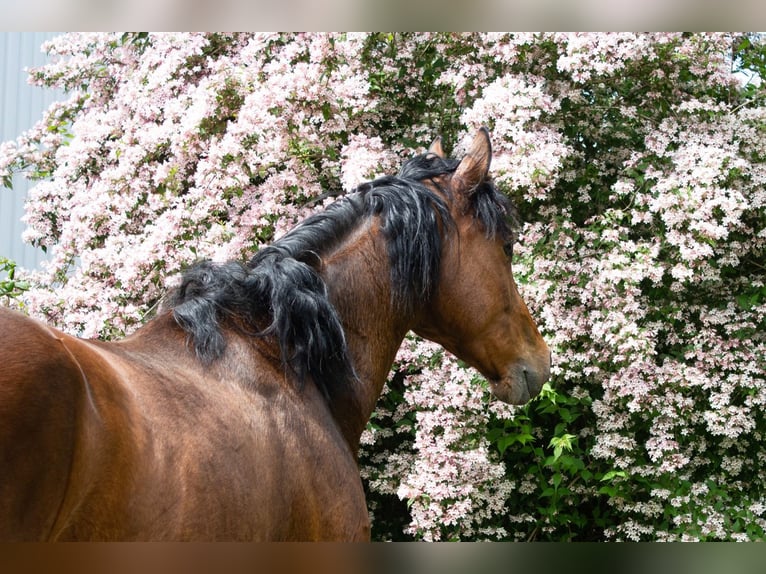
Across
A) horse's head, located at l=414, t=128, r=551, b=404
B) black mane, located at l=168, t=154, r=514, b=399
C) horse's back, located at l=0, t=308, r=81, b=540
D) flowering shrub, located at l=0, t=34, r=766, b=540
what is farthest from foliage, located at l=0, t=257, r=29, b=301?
horse's back, located at l=0, t=308, r=81, b=540

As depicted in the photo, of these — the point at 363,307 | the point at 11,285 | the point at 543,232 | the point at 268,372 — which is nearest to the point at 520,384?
the point at 363,307

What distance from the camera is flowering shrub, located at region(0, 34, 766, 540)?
423 cm

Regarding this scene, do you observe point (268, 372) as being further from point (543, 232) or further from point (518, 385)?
point (543, 232)

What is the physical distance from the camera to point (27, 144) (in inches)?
242

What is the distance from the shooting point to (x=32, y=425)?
4.65ft

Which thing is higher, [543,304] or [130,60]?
[130,60]

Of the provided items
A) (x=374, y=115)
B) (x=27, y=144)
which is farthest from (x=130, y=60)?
(x=374, y=115)

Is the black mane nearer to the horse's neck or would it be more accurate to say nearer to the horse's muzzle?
the horse's neck

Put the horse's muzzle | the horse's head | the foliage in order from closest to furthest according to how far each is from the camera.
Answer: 1. the horse's head
2. the horse's muzzle
3. the foliage

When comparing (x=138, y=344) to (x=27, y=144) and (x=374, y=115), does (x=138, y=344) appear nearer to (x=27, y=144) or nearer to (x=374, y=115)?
(x=374, y=115)

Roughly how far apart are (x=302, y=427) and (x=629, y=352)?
247cm

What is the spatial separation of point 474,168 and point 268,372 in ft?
3.19

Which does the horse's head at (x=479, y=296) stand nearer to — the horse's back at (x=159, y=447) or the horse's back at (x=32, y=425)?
the horse's back at (x=159, y=447)

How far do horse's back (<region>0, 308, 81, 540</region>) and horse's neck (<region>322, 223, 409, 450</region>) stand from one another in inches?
40.9
